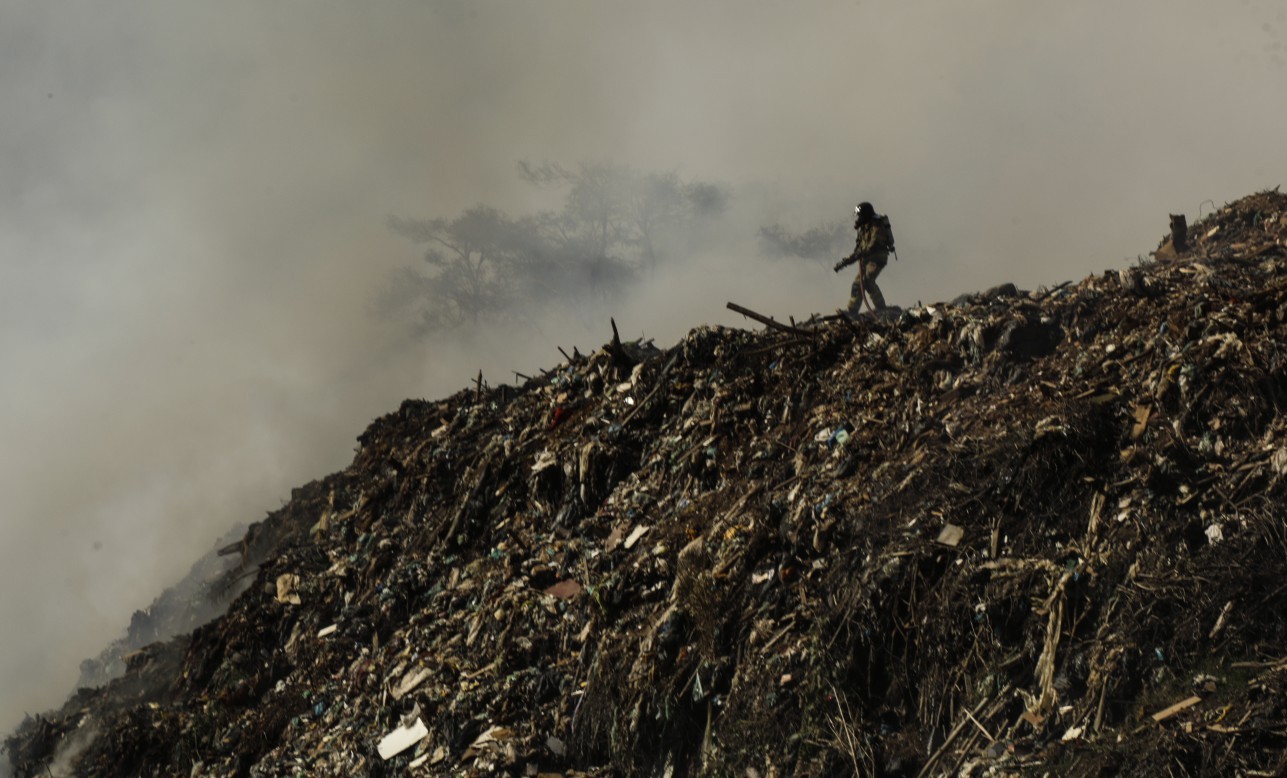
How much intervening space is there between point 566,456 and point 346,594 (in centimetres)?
263

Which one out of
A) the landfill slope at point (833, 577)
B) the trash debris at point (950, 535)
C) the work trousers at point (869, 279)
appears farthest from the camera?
the work trousers at point (869, 279)

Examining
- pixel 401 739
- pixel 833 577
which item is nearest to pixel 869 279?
pixel 833 577

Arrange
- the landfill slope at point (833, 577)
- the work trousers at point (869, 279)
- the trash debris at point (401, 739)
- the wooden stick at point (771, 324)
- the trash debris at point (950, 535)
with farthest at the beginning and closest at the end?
1. the work trousers at point (869, 279)
2. the wooden stick at point (771, 324)
3. the trash debris at point (401, 739)
4. the trash debris at point (950, 535)
5. the landfill slope at point (833, 577)

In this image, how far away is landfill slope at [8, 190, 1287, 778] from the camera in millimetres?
4461

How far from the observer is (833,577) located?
221 inches

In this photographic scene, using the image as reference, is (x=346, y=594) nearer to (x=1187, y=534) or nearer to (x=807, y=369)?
(x=807, y=369)

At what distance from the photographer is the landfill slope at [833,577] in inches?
176

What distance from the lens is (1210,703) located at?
→ 401cm

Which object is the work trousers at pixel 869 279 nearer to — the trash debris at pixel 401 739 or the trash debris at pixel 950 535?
the trash debris at pixel 950 535

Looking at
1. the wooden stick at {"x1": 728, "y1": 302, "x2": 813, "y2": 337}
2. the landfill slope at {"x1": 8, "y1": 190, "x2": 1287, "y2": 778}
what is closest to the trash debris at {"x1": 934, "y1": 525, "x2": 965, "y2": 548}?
the landfill slope at {"x1": 8, "y1": 190, "x2": 1287, "y2": 778}

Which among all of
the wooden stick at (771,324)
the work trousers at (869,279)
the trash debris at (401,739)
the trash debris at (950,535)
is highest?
the work trousers at (869,279)

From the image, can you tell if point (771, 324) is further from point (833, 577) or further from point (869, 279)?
point (833, 577)

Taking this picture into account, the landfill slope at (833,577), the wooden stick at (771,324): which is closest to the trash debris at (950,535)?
the landfill slope at (833,577)

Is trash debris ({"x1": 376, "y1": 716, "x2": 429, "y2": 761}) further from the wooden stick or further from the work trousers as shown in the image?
the work trousers
